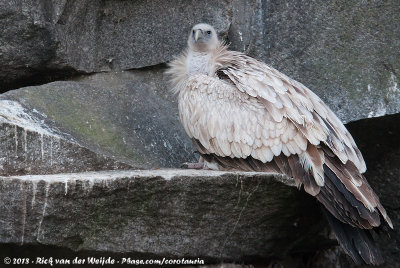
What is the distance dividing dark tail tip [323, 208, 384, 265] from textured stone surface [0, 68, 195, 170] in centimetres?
165

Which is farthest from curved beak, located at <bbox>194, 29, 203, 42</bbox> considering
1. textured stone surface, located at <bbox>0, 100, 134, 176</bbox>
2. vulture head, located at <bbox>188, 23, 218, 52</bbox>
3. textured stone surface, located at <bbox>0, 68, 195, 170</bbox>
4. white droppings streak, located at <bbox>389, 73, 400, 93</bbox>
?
white droppings streak, located at <bbox>389, 73, 400, 93</bbox>

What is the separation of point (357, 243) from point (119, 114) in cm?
226

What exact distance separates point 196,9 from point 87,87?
1.15 metres

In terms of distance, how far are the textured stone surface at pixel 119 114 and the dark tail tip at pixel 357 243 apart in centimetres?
165

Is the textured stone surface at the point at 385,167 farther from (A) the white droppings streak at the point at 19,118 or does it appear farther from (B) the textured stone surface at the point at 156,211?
(A) the white droppings streak at the point at 19,118

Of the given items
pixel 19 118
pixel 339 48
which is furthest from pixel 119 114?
pixel 339 48

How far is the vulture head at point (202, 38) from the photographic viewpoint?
6.63 metres

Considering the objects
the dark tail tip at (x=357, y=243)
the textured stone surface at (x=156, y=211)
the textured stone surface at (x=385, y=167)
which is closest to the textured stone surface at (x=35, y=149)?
the textured stone surface at (x=156, y=211)

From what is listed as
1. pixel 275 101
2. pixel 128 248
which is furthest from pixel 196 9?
pixel 128 248

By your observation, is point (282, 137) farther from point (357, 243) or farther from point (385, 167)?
point (385, 167)

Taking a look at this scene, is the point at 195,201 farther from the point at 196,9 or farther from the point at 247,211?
the point at 196,9

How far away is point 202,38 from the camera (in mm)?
6641

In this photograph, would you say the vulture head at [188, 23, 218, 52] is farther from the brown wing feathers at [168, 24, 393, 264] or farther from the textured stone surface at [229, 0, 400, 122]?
the textured stone surface at [229, 0, 400, 122]

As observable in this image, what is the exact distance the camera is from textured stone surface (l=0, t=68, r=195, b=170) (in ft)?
20.3
